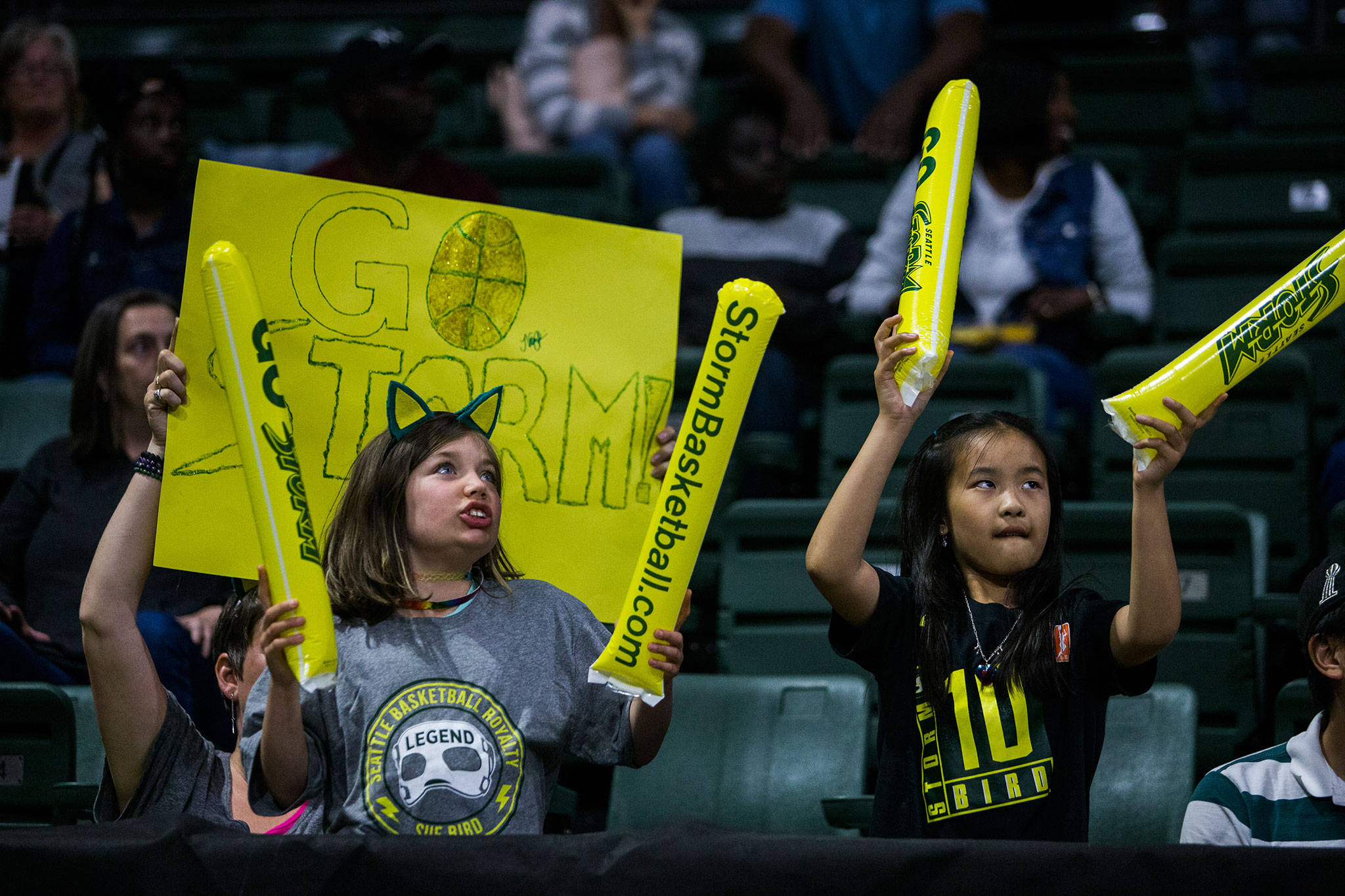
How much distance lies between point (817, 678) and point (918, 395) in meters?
1.02

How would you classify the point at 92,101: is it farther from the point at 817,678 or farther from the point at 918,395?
the point at 918,395

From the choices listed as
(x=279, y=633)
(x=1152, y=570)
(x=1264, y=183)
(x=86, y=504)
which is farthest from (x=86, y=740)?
(x=1264, y=183)

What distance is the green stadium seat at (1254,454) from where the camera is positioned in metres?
3.60

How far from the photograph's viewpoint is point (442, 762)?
191 centimetres

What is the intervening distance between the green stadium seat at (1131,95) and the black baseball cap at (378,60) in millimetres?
2716

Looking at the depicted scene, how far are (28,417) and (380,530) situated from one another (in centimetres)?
228

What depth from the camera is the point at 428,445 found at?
217 cm

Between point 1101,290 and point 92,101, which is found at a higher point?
point 92,101

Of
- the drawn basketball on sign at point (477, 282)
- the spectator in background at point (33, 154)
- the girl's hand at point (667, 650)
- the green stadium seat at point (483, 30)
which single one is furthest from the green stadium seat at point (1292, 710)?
the green stadium seat at point (483, 30)

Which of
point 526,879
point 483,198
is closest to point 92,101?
point 483,198

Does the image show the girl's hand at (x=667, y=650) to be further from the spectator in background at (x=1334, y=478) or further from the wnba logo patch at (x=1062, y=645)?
the spectator in background at (x=1334, y=478)

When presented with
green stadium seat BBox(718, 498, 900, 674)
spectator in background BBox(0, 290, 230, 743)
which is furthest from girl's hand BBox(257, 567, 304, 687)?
green stadium seat BBox(718, 498, 900, 674)

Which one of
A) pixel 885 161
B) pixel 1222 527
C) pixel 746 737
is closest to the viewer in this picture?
pixel 746 737

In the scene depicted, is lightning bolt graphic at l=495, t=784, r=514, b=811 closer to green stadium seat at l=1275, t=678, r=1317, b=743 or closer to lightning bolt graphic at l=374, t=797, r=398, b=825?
lightning bolt graphic at l=374, t=797, r=398, b=825
